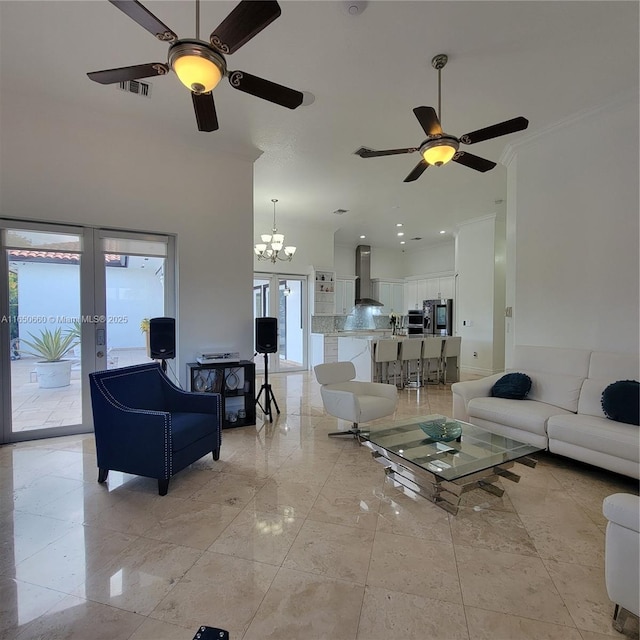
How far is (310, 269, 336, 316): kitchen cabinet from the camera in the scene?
26.3ft

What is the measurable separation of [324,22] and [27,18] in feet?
7.19

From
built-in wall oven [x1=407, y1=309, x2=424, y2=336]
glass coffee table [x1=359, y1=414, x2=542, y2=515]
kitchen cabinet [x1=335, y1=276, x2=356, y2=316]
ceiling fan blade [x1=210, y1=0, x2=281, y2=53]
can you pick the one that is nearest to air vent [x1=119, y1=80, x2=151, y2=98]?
ceiling fan blade [x1=210, y1=0, x2=281, y2=53]

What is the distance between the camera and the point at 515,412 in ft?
10.7

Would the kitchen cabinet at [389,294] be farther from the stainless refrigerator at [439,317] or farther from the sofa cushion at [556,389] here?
the sofa cushion at [556,389]

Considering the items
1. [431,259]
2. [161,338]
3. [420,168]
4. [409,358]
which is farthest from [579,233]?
[431,259]

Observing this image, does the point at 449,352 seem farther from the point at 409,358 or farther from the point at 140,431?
the point at 140,431

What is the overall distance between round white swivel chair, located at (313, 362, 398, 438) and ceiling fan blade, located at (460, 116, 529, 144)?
2412 millimetres

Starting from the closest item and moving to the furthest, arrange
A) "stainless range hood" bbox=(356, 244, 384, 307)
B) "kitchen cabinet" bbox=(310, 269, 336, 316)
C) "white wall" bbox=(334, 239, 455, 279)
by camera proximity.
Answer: "kitchen cabinet" bbox=(310, 269, 336, 316) → "stainless range hood" bbox=(356, 244, 384, 307) → "white wall" bbox=(334, 239, 455, 279)

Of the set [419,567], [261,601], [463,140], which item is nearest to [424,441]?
[419,567]

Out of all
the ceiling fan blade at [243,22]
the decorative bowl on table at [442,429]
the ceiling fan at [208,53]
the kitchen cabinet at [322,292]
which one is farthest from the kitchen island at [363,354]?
the ceiling fan blade at [243,22]

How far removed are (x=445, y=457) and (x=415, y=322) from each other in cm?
777

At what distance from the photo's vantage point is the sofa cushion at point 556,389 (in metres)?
3.29

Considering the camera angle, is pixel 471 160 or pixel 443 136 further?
pixel 471 160

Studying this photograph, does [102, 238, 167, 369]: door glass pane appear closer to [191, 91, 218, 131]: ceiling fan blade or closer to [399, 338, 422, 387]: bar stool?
[191, 91, 218, 131]: ceiling fan blade
